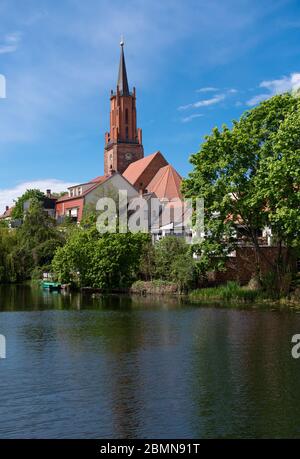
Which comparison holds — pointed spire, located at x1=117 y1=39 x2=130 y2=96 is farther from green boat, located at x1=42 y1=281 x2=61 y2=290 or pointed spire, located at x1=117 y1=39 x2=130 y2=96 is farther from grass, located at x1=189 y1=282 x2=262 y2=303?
grass, located at x1=189 y1=282 x2=262 y2=303

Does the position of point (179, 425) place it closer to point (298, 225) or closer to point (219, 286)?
point (298, 225)

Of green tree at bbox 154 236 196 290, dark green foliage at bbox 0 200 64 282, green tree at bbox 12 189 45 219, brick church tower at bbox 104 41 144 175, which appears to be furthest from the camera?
brick church tower at bbox 104 41 144 175

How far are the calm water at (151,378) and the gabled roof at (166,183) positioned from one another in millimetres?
48204

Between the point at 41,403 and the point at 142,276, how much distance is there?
33519 mm

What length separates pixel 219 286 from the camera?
1521 inches

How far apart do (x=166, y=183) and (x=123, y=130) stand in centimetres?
2572

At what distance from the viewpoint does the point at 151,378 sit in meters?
15.6

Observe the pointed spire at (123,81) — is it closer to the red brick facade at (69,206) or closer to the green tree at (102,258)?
the red brick facade at (69,206)

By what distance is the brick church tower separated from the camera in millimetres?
97375

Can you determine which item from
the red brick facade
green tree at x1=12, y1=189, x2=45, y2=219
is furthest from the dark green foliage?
green tree at x1=12, y1=189, x2=45, y2=219

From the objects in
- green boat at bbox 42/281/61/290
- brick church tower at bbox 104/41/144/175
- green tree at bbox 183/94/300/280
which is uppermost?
brick church tower at bbox 104/41/144/175


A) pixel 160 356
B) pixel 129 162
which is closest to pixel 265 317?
pixel 160 356

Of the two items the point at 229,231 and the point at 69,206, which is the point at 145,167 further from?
the point at 229,231

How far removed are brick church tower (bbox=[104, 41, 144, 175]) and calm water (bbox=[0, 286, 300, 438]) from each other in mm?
71874
